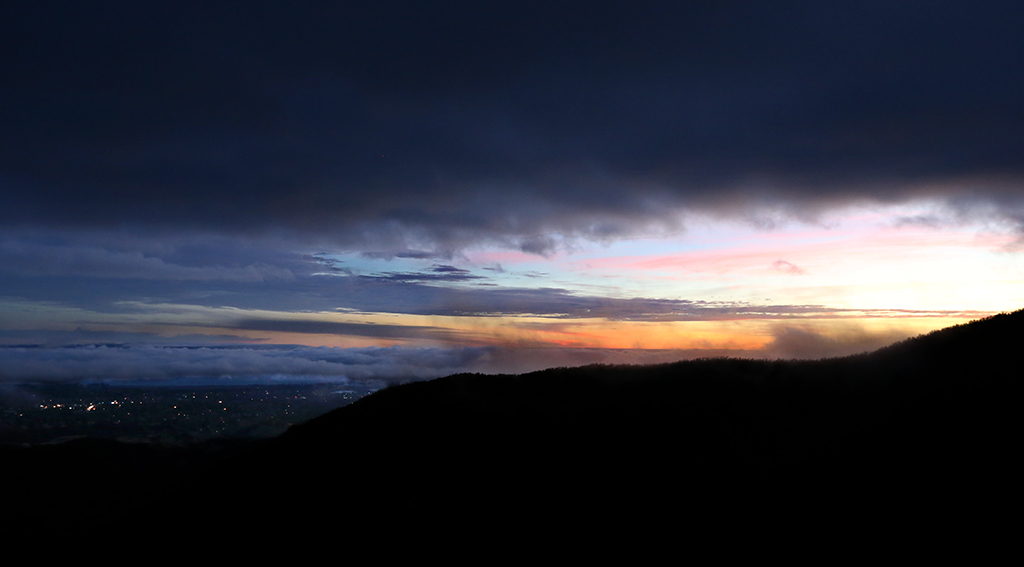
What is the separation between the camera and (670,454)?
3847 centimetres

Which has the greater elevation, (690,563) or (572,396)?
(572,396)

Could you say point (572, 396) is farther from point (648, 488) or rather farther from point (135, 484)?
point (135, 484)

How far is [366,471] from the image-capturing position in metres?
51.8

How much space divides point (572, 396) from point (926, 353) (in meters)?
26.7

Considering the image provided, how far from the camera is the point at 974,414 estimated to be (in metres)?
29.2

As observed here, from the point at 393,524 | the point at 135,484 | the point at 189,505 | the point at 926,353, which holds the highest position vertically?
the point at 926,353

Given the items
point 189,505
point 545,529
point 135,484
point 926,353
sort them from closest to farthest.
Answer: point 545,529 → point 926,353 → point 189,505 → point 135,484

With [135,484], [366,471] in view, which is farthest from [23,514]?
[366,471]

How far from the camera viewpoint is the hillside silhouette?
2770cm

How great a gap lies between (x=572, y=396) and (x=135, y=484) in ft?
626

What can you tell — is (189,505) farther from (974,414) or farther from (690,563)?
(974,414)

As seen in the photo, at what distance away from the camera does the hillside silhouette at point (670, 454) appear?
90.9 feet

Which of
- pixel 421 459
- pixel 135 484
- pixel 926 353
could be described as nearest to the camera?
pixel 926 353

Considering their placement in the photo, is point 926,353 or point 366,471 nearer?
point 926,353
